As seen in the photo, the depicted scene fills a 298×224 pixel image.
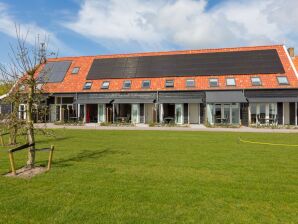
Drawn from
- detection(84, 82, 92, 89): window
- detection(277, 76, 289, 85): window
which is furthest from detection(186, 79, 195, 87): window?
detection(84, 82, 92, 89): window

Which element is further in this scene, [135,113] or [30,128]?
[135,113]

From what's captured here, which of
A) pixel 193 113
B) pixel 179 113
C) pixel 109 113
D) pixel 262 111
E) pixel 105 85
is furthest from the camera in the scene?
pixel 105 85

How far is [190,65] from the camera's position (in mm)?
28062

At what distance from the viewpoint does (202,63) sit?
27.9 m

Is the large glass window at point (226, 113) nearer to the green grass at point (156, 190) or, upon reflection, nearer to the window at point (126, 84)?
the window at point (126, 84)

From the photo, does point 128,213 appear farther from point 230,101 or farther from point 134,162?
point 230,101

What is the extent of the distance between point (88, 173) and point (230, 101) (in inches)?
710

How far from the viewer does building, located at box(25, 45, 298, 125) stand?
24109 mm

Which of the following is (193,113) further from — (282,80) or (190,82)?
(282,80)

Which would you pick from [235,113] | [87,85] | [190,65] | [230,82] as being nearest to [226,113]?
[235,113]

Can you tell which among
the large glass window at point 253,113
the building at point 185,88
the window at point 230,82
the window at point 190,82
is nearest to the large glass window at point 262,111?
the building at point 185,88

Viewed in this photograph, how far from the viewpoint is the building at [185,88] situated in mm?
24109

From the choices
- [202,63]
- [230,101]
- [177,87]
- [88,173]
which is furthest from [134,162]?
[202,63]

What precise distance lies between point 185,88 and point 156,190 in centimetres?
2065
